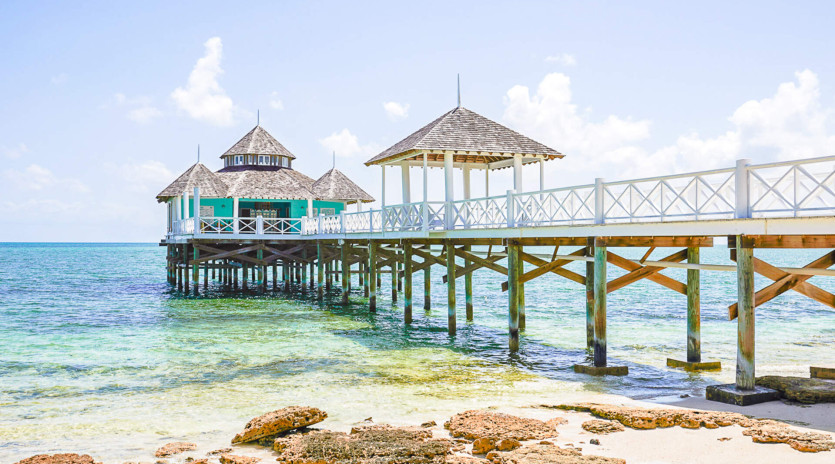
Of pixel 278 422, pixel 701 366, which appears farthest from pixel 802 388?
pixel 278 422

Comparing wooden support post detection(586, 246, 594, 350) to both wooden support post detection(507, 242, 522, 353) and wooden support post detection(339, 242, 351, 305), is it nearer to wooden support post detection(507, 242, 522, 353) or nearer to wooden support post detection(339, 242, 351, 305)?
wooden support post detection(507, 242, 522, 353)

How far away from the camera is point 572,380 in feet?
41.7

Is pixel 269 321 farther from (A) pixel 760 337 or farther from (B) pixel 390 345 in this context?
(A) pixel 760 337

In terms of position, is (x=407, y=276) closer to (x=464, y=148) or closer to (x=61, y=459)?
(x=464, y=148)

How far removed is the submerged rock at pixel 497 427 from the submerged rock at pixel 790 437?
2.25 m

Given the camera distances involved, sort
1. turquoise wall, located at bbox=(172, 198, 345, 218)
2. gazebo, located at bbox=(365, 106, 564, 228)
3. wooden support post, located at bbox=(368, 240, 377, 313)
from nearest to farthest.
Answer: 1. gazebo, located at bbox=(365, 106, 564, 228)
2. wooden support post, located at bbox=(368, 240, 377, 313)
3. turquoise wall, located at bbox=(172, 198, 345, 218)

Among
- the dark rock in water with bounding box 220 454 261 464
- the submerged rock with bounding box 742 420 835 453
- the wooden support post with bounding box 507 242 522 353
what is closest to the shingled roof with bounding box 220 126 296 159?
the wooden support post with bounding box 507 242 522 353

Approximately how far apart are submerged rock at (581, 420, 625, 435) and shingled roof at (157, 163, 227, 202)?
25371 millimetres

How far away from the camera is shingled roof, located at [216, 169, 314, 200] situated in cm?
3209

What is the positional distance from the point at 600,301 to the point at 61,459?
29.1 feet

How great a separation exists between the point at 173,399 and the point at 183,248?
940 inches

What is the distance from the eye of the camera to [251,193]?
105 feet

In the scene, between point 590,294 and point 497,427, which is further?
point 590,294

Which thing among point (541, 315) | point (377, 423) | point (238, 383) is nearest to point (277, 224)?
point (541, 315)
